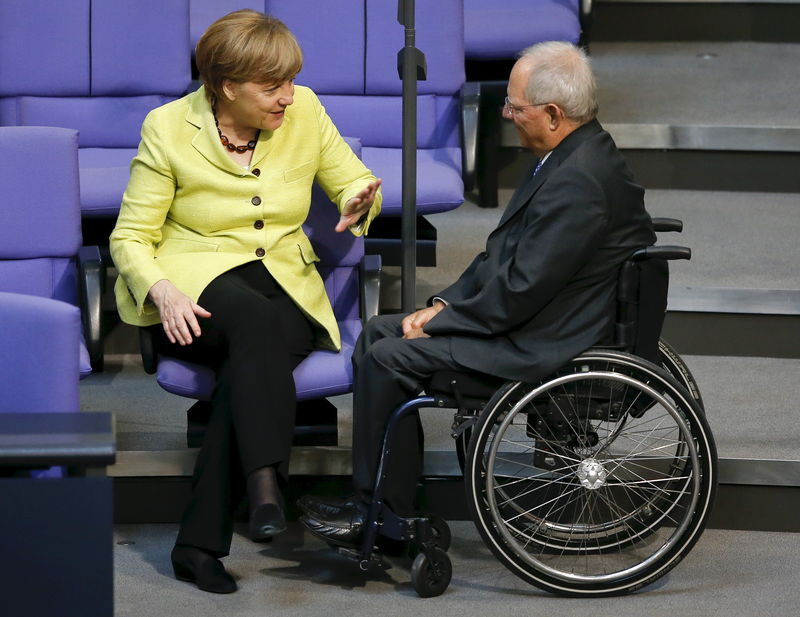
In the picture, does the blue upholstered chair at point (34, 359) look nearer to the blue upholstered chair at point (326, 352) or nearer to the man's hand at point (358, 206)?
the blue upholstered chair at point (326, 352)

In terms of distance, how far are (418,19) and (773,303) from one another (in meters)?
1.22

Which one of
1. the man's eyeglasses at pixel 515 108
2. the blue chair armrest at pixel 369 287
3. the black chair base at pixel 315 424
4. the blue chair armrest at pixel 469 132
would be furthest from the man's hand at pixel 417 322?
the blue chair armrest at pixel 469 132

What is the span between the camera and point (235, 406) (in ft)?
8.21

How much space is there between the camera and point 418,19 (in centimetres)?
365

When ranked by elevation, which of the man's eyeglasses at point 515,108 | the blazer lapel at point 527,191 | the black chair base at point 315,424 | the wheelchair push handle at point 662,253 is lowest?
the black chair base at point 315,424

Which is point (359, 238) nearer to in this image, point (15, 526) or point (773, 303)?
point (773, 303)

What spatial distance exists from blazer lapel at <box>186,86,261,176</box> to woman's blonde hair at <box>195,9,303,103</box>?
112mm

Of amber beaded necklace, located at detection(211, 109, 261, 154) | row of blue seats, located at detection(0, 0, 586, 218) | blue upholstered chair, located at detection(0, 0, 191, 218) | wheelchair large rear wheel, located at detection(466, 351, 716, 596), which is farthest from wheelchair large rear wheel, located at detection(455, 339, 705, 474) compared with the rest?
blue upholstered chair, located at detection(0, 0, 191, 218)

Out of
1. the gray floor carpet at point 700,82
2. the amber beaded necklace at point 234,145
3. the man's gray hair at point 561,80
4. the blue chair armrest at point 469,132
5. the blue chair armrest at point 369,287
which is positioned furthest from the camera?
the gray floor carpet at point 700,82

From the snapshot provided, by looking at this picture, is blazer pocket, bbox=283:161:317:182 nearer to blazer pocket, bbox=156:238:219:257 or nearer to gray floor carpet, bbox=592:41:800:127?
blazer pocket, bbox=156:238:219:257

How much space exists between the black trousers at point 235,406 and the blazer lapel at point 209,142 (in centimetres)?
25

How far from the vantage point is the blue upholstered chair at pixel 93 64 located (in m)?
3.65

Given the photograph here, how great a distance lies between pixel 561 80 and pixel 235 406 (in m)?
0.86

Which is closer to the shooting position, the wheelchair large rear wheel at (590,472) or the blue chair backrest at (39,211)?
the wheelchair large rear wheel at (590,472)
